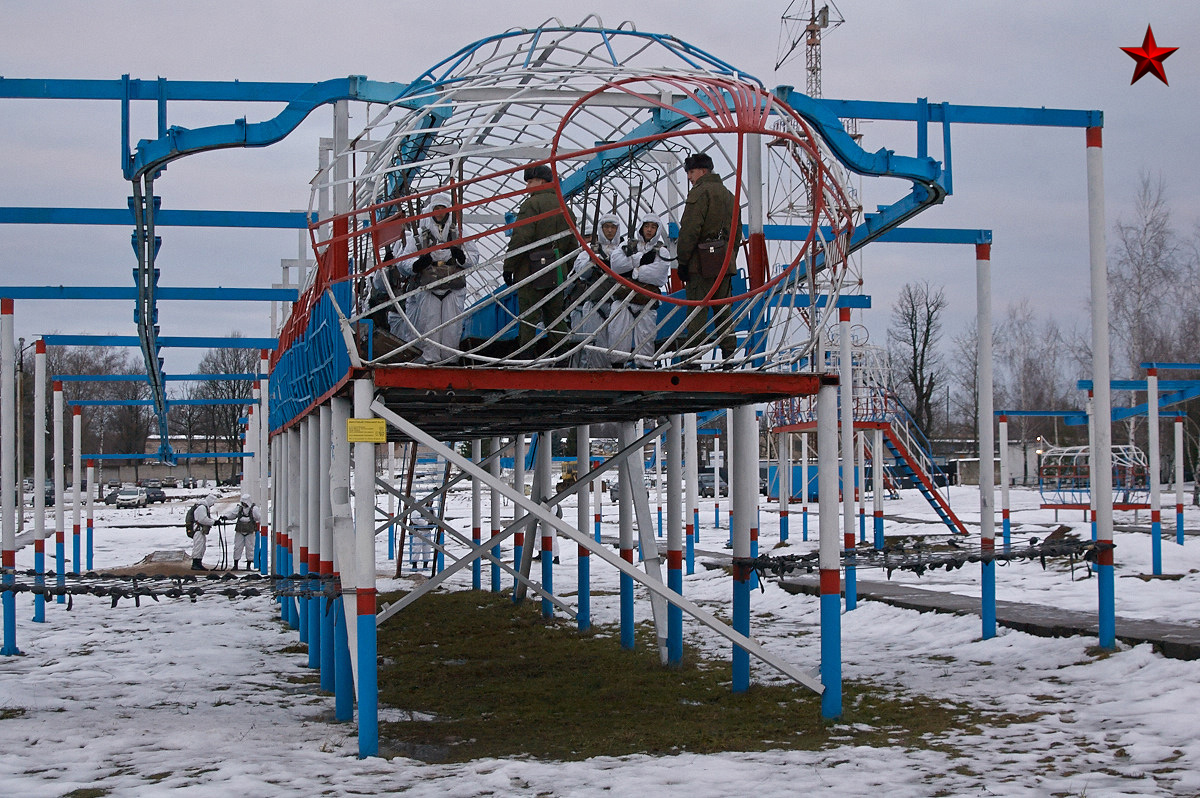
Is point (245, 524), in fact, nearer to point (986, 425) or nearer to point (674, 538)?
point (674, 538)

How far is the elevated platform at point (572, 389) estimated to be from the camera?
7535 millimetres

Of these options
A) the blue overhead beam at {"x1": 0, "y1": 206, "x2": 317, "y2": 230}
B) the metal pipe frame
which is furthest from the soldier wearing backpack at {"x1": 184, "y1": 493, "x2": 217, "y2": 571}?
the metal pipe frame

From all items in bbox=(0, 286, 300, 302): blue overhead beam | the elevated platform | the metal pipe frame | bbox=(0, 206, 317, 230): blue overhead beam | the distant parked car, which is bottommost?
the distant parked car

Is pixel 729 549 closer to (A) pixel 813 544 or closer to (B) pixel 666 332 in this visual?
(A) pixel 813 544

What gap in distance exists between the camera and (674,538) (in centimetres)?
1078

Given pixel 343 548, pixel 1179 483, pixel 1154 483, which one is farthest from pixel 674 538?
pixel 1179 483

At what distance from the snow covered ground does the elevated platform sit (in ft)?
7.88

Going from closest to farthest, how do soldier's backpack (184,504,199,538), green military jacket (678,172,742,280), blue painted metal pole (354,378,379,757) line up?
blue painted metal pole (354,378,379,757)
green military jacket (678,172,742,280)
soldier's backpack (184,504,199,538)

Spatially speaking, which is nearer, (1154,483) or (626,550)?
(626,550)

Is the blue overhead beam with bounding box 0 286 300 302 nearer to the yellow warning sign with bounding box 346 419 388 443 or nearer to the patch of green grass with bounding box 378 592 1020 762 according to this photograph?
the patch of green grass with bounding box 378 592 1020 762

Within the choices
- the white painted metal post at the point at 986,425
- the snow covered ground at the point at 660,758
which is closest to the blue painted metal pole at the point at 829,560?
the snow covered ground at the point at 660,758

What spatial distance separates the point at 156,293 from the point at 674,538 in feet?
24.5

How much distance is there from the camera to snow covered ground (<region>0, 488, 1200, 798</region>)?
21.3 feet

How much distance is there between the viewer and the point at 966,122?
33.1ft
